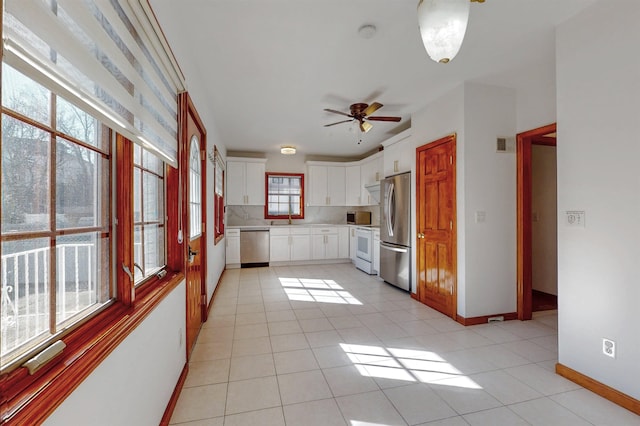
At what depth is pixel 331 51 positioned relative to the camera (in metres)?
2.47

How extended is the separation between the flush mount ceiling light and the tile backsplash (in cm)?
516

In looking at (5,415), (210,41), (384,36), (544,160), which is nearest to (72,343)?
(5,415)

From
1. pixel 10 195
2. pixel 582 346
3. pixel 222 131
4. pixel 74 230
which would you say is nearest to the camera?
pixel 10 195

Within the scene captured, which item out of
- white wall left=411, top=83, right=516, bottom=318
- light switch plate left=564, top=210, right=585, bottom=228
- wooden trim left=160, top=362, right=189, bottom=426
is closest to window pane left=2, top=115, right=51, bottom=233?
wooden trim left=160, top=362, right=189, bottom=426

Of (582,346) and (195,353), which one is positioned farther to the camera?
(195,353)

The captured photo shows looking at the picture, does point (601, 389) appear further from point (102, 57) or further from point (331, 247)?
point (331, 247)

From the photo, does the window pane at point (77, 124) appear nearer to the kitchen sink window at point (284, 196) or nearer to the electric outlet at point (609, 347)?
the electric outlet at point (609, 347)

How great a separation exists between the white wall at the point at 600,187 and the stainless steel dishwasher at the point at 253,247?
4883 millimetres

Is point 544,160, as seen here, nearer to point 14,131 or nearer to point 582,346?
point 582,346

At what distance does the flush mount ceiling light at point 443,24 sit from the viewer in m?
1.28

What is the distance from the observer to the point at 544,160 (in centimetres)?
411

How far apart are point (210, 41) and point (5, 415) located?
254 centimetres

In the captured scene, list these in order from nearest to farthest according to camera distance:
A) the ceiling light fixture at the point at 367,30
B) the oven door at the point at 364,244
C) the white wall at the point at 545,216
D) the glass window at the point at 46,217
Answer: the glass window at the point at 46,217
the ceiling light fixture at the point at 367,30
the white wall at the point at 545,216
the oven door at the point at 364,244

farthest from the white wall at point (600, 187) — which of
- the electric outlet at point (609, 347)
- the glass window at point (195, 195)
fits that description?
the glass window at point (195, 195)
